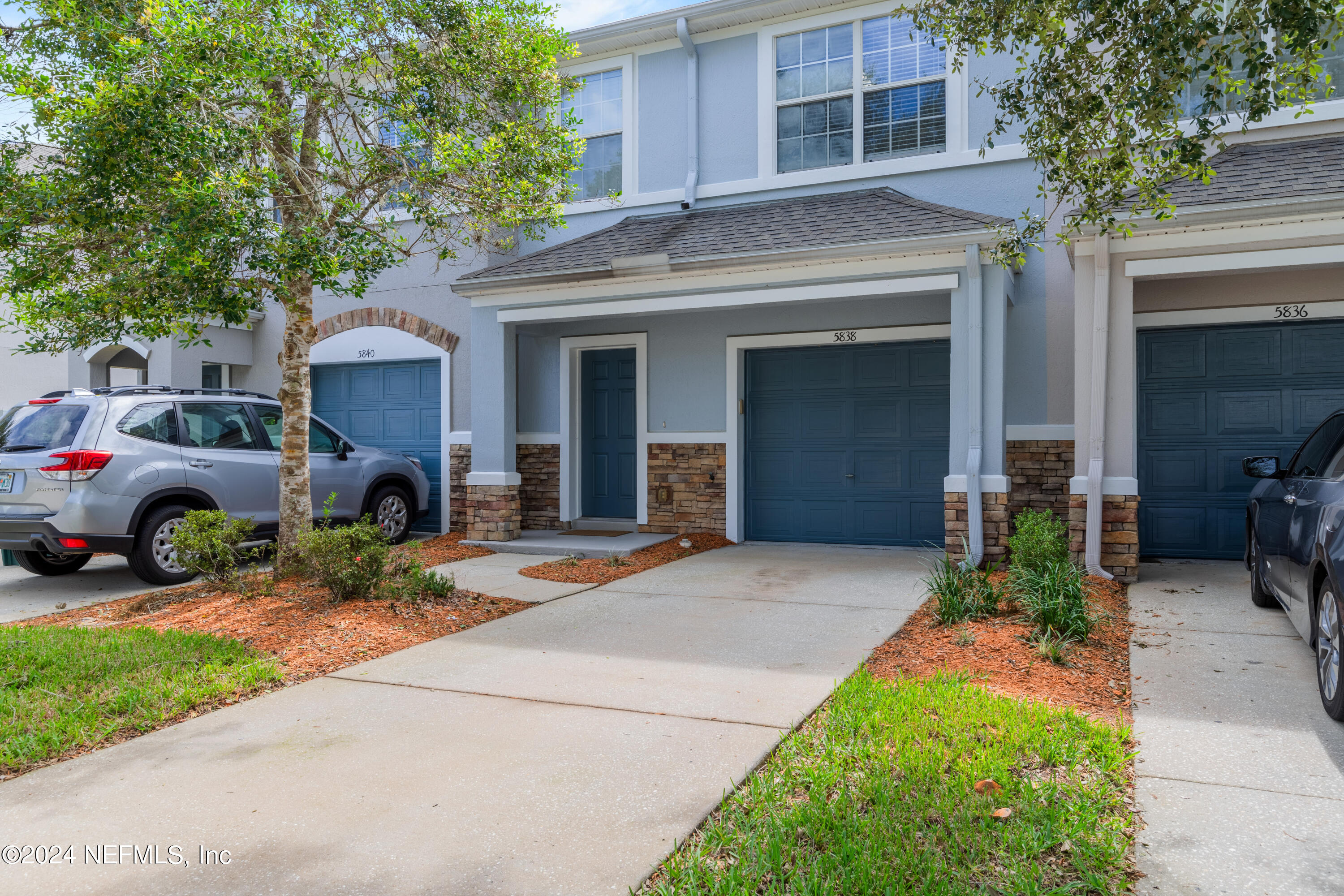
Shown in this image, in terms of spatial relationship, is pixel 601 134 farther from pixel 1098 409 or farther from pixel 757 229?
pixel 1098 409

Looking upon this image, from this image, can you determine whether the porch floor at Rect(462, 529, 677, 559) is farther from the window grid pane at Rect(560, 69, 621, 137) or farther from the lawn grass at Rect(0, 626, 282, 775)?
the window grid pane at Rect(560, 69, 621, 137)

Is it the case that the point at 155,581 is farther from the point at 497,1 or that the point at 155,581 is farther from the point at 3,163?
the point at 497,1

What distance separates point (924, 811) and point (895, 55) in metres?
9.12

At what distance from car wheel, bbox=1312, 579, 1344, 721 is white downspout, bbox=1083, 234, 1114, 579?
10.3 ft

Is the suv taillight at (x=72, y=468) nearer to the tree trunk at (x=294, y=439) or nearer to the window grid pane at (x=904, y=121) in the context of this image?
the tree trunk at (x=294, y=439)

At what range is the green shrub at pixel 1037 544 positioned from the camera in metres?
6.77

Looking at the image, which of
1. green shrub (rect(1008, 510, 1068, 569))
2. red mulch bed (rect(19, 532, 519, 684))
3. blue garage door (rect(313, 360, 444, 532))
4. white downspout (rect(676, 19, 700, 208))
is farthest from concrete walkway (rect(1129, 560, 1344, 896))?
blue garage door (rect(313, 360, 444, 532))

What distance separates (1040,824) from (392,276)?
11.1m

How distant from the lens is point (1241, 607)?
21.9ft

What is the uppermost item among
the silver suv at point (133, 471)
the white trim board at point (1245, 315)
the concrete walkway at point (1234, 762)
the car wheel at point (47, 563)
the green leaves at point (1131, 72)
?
the green leaves at point (1131, 72)

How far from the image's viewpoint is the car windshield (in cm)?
776

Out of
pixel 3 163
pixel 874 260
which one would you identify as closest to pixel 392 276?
pixel 3 163

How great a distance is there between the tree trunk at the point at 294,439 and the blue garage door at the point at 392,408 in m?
4.52

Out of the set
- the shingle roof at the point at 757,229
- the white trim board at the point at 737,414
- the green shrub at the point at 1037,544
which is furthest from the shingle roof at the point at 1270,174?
the white trim board at the point at 737,414
